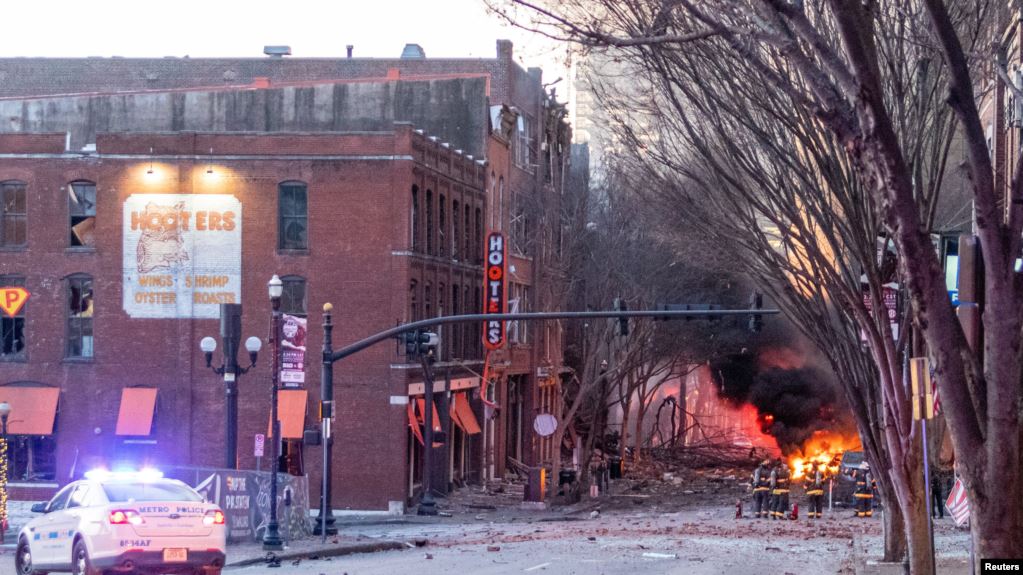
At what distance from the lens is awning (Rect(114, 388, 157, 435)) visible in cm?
3981

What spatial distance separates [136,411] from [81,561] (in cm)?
2322

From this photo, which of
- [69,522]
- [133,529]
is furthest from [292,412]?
[133,529]

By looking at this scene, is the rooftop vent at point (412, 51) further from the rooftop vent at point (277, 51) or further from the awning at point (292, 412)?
the awning at point (292, 412)

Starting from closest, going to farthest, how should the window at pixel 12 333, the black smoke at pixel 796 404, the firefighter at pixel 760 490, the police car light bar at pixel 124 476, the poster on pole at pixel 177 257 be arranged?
the police car light bar at pixel 124 476 → the firefighter at pixel 760 490 → the poster on pole at pixel 177 257 → the window at pixel 12 333 → the black smoke at pixel 796 404

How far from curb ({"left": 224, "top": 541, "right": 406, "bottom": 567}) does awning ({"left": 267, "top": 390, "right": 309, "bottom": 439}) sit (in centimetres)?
1125

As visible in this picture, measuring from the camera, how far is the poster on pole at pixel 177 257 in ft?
133

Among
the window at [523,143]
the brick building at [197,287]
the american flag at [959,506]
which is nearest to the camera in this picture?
the american flag at [959,506]

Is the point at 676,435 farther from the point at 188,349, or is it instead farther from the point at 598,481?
the point at 188,349


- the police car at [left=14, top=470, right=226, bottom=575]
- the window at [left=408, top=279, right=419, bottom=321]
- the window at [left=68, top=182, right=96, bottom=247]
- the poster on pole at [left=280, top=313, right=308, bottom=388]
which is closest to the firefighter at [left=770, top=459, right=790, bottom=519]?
the window at [left=408, top=279, right=419, bottom=321]

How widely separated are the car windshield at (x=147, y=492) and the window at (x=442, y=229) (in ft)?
89.3

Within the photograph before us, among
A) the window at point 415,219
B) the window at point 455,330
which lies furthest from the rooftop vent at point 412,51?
the window at point 415,219

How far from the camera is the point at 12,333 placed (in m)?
41.2

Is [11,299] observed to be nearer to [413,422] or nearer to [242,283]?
[242,283]

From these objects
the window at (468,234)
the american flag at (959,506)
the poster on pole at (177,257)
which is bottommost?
the american flag at (959,506)
